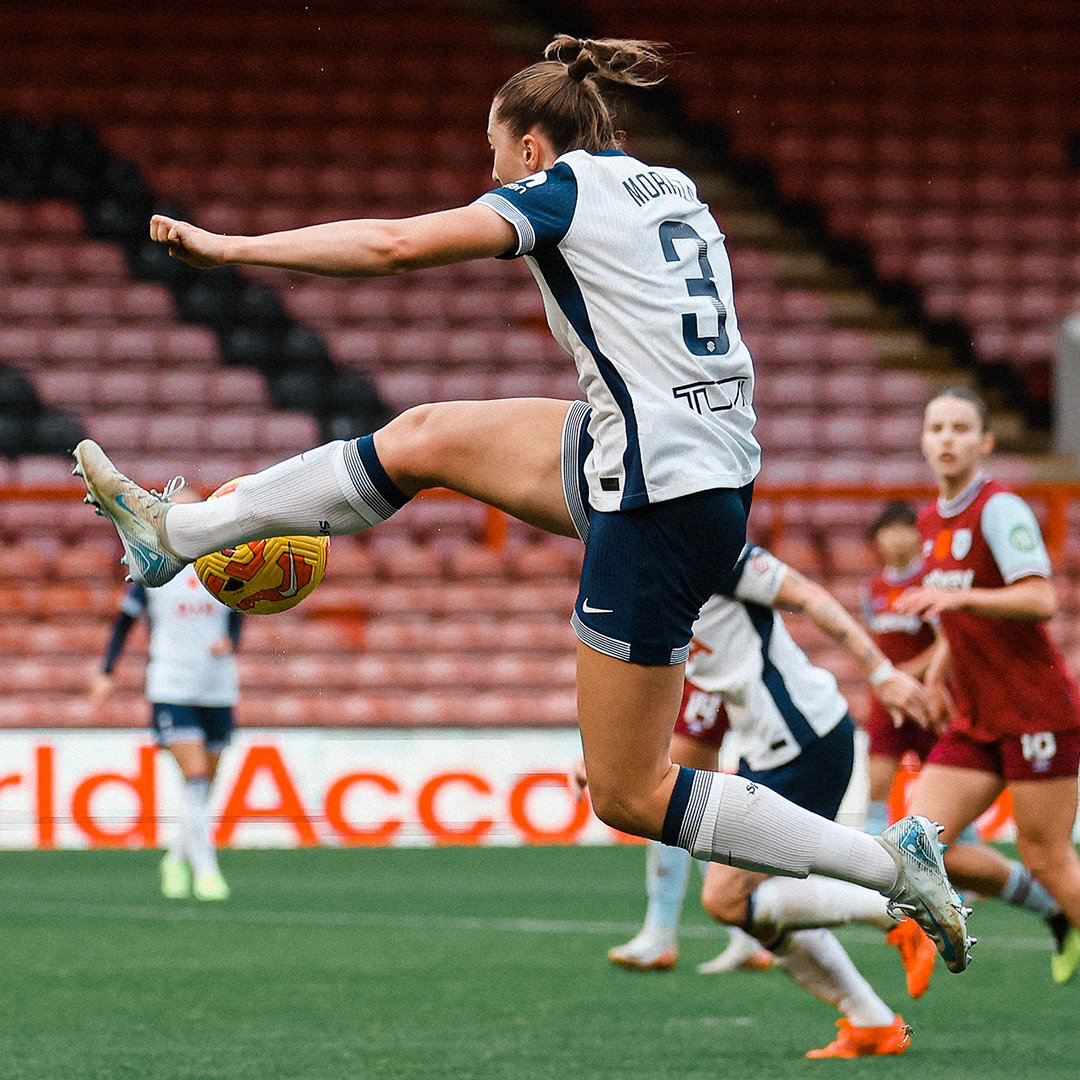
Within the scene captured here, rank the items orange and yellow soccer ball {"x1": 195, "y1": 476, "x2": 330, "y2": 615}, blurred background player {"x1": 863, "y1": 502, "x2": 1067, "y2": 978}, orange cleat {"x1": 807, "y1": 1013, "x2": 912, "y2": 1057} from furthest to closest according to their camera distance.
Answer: blurred background player {"x1": 863, "y1": 502, "x2": 1067, "y2": 978}
orange cleat {"x1": 807, "y1": 1013, "x2": 912, "y2": 1057}
orange and yellow soccer ball {"x1": 195, "y1": 476, "x2": 330, "y2": 615}

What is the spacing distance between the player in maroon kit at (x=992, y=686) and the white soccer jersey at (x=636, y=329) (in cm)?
203

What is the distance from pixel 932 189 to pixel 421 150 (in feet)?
13.8

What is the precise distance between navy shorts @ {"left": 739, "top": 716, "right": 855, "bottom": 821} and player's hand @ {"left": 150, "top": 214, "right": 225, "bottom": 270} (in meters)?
2.89

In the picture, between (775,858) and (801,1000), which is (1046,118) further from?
(775,858)

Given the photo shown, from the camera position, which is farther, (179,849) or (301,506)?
(179,849)

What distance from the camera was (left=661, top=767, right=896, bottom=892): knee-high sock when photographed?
3.94 metres

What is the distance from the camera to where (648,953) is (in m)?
6.90

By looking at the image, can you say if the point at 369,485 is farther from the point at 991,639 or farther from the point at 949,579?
the point at 991,639

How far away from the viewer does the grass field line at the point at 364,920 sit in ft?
26.2

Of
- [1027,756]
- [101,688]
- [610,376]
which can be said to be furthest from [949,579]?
[101,688]

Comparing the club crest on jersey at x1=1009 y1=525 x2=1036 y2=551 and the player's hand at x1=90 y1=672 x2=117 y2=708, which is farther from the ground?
the club crest on jersey at x1=1009 y1=525 x2=1036 y2=551

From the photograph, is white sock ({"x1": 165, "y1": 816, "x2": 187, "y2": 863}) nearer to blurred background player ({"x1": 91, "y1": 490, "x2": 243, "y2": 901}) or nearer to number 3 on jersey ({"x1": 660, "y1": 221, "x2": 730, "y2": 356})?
blurred background player ({"x1": 91, "y1": 490, "x2": 243, "y2": 901})

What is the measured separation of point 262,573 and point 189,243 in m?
1.08

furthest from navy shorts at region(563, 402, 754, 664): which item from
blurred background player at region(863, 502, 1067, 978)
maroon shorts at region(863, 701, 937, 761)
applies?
maroon shorts at region(863, 701, 937, 761)
